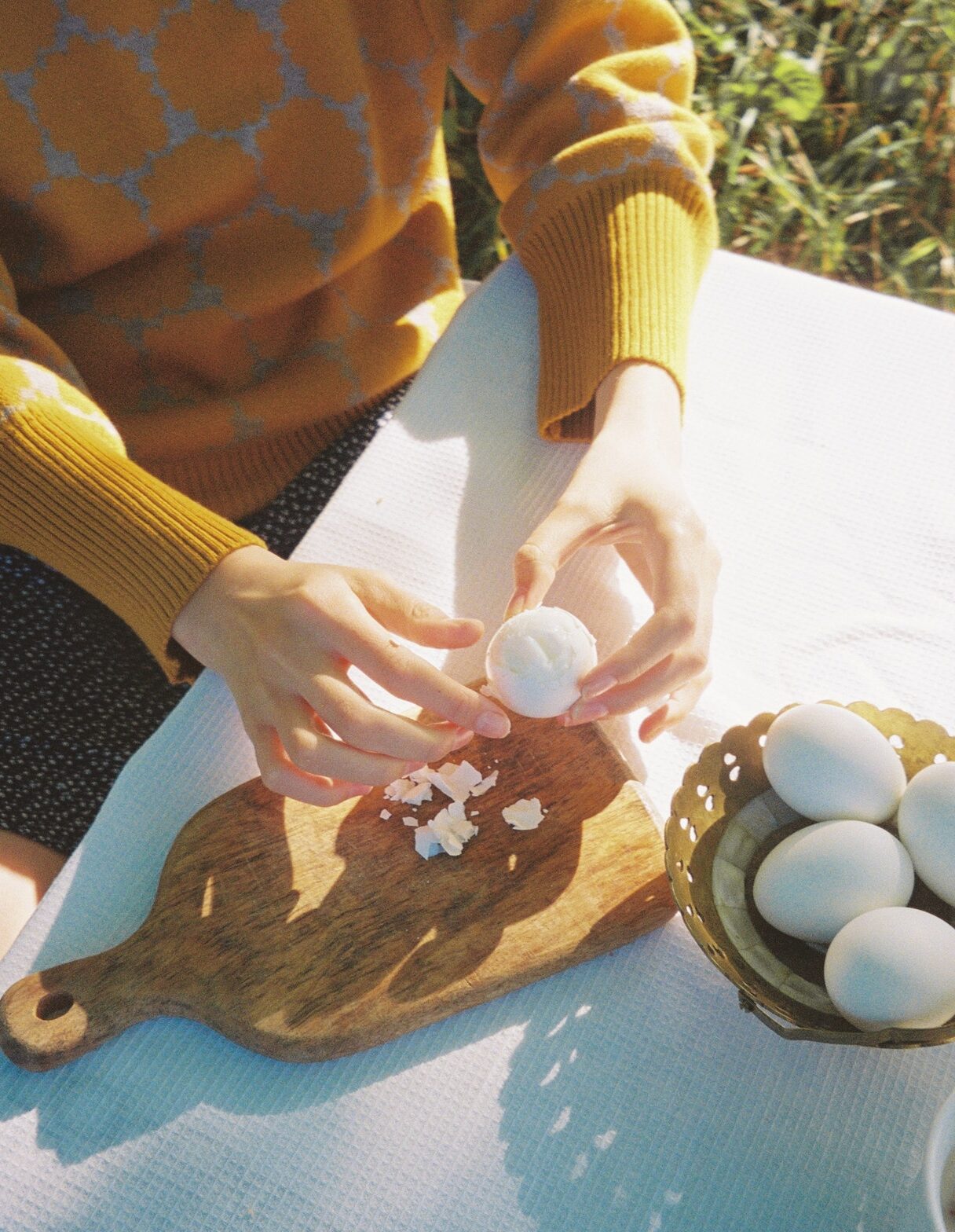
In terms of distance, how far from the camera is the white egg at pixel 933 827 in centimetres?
68

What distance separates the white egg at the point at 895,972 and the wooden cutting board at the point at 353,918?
0.15 metres

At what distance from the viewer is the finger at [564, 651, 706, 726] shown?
31.4 inches

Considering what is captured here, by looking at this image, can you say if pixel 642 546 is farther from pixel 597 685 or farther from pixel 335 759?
pixel 335 759

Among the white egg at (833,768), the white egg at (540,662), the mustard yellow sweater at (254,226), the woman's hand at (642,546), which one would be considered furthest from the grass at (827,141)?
the white egg at (833,768)

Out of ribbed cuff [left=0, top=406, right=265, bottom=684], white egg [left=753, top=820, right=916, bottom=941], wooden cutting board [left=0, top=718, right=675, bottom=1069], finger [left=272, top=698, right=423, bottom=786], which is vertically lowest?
wooden cutting board [left=0, top=718, right=675, bottom=1069]

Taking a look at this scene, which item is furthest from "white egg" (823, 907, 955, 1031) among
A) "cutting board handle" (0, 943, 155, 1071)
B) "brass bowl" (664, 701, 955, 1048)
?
"cutting board handle" (0, 943, 155, 1071)

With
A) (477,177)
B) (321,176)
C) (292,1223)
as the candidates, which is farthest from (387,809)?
(477,177)

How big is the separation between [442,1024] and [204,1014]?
167 mm

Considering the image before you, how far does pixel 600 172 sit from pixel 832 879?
720mm

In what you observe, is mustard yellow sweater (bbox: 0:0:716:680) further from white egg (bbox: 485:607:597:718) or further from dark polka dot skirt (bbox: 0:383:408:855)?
white egg (bbox: 485:607:597:718)

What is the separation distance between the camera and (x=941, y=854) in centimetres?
68

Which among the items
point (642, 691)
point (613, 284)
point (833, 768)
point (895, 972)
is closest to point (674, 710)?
point (642, 691)

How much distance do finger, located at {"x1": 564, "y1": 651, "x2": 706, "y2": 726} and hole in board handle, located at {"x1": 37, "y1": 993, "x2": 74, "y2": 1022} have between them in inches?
16.3

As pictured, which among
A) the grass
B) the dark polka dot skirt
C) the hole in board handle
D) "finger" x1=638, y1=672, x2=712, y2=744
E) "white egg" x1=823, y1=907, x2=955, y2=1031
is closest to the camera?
"white egg" x1=823, y1=907, x2=955, y2=1031
